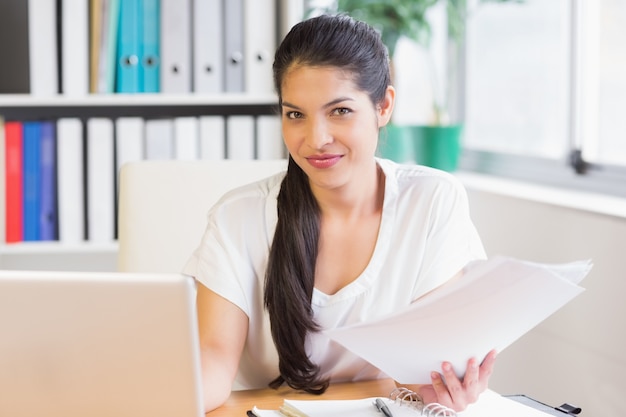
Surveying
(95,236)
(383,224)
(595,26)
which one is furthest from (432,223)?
(95,236)

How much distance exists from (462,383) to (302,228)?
0.45 m

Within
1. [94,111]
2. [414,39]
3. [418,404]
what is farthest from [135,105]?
[418,404]

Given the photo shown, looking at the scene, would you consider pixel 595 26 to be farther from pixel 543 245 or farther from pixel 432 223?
pixel 432 223

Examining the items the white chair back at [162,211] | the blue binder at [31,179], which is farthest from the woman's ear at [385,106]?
the blue binder at [31,179]

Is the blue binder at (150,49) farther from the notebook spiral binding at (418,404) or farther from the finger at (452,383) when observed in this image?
the finger at (452,383)

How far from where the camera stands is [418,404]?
1.27m

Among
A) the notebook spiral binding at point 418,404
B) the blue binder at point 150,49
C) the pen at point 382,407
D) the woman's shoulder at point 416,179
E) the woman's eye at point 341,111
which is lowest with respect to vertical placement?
the notebook spiral binding at point 418,404

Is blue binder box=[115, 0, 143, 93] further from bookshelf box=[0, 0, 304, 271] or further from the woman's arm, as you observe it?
the woman's arm

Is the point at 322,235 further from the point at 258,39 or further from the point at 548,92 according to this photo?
the point at 548,92

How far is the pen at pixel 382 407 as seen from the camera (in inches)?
47.3

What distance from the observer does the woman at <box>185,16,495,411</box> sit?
4.93ft

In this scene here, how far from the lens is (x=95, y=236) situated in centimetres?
260

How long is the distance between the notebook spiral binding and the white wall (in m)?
0.69

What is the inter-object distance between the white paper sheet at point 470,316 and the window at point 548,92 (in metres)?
1.20
